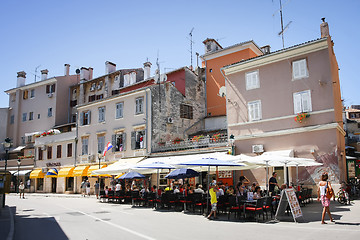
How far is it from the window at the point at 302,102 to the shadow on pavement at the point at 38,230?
14.8 m

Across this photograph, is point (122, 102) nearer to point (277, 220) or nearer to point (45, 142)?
point (45, 142)

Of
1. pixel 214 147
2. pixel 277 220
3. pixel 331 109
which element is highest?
pixel 331 109

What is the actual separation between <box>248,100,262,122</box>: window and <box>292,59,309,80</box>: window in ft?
9.64

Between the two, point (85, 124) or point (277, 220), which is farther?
point (85, 124)

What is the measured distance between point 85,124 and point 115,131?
5420 mm

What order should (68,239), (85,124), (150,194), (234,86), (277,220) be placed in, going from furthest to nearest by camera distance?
1. (85,124)
2. (234,86)
3. (150,194)
4. (277,220)
5. (68,239)

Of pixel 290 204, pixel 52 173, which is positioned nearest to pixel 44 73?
pixel 52 173

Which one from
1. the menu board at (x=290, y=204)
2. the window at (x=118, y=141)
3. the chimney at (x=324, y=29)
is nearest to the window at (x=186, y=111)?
the window at (x=118, y=141)

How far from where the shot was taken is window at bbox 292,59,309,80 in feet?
63.3

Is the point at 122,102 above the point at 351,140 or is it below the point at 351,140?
above

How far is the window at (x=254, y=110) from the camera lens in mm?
21016

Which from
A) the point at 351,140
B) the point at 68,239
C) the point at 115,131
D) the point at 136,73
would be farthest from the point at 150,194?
the point at 351,140

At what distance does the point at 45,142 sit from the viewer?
38.0 metres

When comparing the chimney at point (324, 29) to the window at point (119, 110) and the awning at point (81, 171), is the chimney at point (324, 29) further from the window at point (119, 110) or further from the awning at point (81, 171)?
the awning at point (81, 171)
